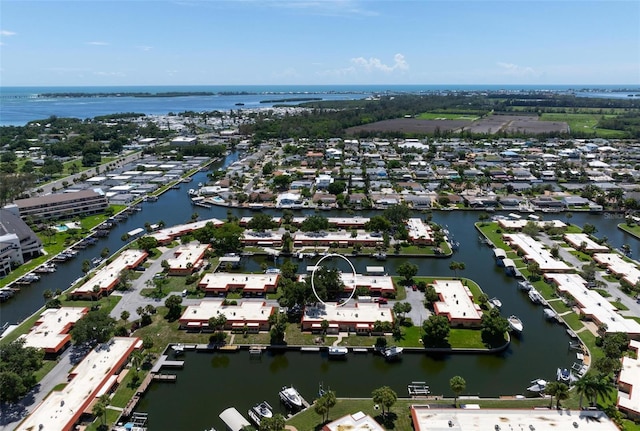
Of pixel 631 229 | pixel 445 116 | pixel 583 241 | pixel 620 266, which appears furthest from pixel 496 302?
pixel 445 116

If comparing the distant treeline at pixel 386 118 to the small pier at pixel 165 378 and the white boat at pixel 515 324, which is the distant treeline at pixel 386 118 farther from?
the small pier at pixel 165 378

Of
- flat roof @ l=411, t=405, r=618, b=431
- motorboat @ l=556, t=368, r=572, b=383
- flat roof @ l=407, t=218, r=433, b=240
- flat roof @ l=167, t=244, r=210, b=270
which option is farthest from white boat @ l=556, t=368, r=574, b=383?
flat roof @ l=167, t=244, r=210, b=270

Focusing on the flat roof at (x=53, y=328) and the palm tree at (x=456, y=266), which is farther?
the palm tree at (x=456, y=266)

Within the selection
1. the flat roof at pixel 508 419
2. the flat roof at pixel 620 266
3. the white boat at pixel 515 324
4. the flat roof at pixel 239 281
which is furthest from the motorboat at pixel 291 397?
the flat roof at pixel 620 266

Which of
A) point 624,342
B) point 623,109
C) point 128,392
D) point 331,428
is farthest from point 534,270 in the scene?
point 623,109

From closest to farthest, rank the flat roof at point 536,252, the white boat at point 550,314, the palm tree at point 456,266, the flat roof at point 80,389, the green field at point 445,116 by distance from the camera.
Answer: the flat roof at point 80,389 < the white boat at point 550,314 < the palm tree at point 456,266 < the flat roof at point 536,252 < the green field at point 445,116

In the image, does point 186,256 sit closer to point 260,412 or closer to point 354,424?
point 260,412

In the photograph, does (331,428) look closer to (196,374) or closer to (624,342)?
(196,374)

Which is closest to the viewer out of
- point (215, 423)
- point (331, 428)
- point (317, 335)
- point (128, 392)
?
point (331, 428)

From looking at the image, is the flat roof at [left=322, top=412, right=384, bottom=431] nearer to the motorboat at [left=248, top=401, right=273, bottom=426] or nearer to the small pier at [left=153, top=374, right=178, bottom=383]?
the motorboat at [left=248, top=401, right=273, bottom=426]
